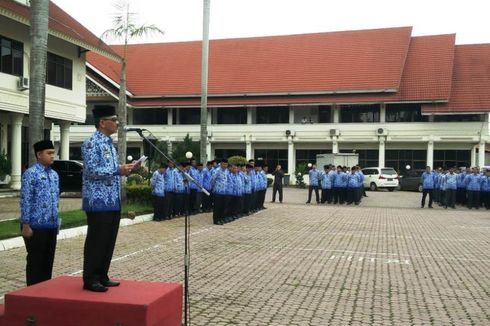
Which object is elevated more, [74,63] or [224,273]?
[74,63]

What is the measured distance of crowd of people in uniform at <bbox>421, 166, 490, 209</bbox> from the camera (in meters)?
22.8

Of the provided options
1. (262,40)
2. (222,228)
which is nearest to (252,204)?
(222,228)

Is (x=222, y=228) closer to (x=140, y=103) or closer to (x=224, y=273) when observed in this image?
(x=224, y=273)

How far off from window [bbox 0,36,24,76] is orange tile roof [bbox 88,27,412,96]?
58.2 feet

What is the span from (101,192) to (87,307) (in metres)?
1.14

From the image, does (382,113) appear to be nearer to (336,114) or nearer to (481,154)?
(336,114)

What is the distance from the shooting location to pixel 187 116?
4206cm

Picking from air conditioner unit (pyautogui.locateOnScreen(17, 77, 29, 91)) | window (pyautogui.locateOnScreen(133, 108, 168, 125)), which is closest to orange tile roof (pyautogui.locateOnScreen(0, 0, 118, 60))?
air conditioner unit (pyautogui.locateOnScreen(17, 77, 29, 91))

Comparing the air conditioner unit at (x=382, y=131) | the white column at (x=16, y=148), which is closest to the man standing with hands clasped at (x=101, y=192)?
the white column at (x=16, y=148)

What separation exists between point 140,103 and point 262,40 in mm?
10550

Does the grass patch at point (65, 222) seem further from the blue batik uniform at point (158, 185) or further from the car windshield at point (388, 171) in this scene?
the car windshield at point (388, 171)

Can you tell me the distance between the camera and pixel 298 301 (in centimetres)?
679

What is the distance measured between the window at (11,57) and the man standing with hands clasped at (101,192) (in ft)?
56.1

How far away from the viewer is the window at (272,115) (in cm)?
4012
